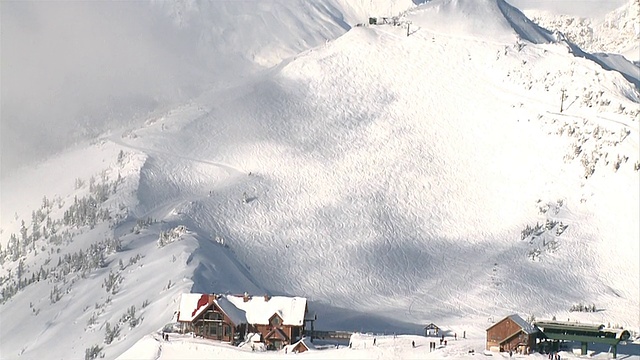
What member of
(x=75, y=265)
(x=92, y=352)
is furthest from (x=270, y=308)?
(x=75, y=265)

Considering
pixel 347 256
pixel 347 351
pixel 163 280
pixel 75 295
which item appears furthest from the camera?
pixel 347 256

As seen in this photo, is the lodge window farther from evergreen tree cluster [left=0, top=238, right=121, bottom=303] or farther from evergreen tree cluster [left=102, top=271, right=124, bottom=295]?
evergreen tree cluster [left=0, top=238, right=121, bottom=303]

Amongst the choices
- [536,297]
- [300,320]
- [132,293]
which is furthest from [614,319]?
[132,293]

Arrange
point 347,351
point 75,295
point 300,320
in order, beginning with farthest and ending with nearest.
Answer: point 75,295 → point 300,320 → point 347,351

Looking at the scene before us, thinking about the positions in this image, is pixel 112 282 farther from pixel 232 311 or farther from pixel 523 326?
pixel 523 326

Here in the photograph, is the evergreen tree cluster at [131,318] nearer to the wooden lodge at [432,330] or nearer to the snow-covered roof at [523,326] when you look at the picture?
the wooden lodge at [432,330]

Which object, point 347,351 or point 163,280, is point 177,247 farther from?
point 347,351

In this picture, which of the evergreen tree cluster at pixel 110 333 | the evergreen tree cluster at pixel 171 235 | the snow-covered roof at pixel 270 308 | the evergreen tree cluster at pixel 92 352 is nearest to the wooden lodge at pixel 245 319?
the snow-covered roof at pixel 270 308
